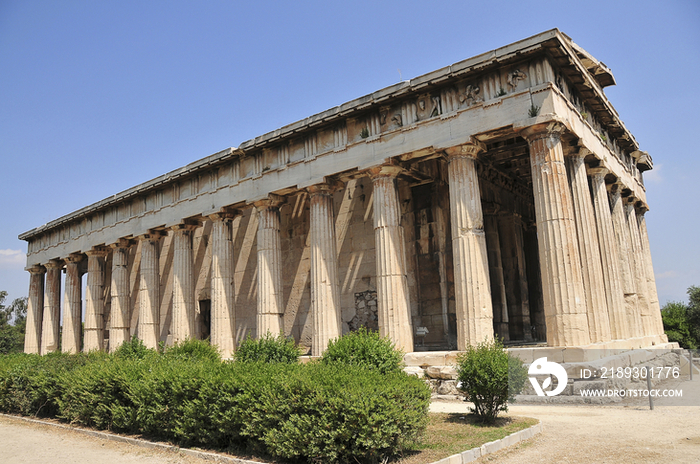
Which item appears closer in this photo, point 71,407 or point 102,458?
point 102,458

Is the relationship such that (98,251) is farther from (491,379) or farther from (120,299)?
(491,379)

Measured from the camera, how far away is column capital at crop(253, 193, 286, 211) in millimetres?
20312

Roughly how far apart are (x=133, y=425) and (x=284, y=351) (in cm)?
492

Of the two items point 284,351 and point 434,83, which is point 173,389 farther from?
point 434,83

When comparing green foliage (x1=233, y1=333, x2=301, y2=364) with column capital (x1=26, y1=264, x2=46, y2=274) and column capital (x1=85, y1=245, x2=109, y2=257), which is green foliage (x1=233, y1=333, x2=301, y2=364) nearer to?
column capital (x1=85, y1=245, x2=109, y2=257)

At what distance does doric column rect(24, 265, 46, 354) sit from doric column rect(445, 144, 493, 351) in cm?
2999

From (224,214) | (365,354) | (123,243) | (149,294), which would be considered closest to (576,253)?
(365,354)

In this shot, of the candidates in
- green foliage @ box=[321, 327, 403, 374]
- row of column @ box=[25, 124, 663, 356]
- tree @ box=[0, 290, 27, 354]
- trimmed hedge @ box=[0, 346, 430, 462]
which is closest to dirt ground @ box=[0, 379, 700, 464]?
trimmed hedge @ box=[0, 346, 430, 462]

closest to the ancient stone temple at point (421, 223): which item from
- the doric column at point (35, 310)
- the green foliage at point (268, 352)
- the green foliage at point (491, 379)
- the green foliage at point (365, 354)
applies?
the green foliage at point (268, 352)

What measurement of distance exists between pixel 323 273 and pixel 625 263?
452 inches

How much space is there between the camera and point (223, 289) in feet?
70.2

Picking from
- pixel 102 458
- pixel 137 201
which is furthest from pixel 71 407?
pixel 137 201

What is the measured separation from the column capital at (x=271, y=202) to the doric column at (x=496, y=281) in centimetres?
913

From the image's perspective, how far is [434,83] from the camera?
1598cm
